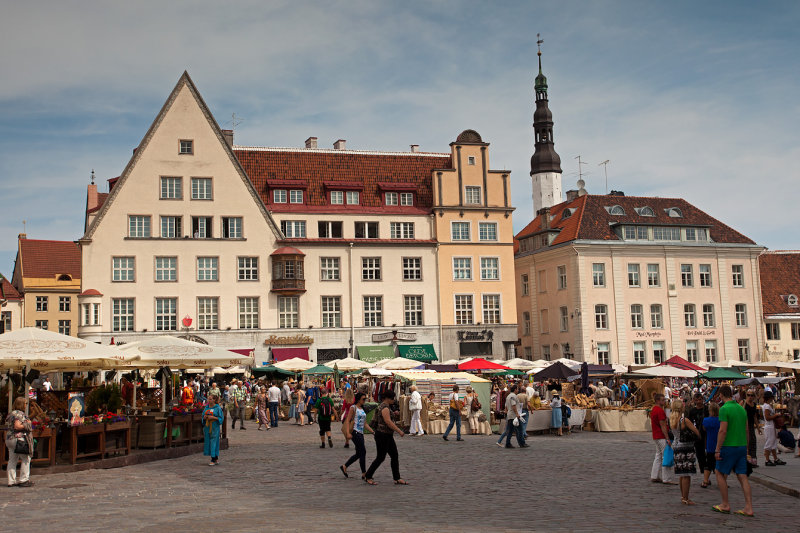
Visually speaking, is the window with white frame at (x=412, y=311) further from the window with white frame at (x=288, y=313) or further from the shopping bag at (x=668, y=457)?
the shopping bag at (x=668, y=457)

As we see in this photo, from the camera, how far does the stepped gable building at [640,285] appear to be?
197 feet

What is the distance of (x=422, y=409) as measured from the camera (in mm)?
30406

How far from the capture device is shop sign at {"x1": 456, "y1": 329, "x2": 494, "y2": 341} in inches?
2218

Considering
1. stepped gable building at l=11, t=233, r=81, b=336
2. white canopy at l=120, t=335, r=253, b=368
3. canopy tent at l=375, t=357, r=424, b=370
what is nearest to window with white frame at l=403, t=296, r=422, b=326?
canopy tent at l=375, t=357, r=424, b=370

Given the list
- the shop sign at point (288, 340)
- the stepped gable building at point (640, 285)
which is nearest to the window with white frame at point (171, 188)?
the shop sign at point (288, 340)

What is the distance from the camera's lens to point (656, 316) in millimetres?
61469

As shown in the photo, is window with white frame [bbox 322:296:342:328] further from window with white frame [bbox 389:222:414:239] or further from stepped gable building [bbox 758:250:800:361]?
stepped gable building [bbox 758:250:800:361]

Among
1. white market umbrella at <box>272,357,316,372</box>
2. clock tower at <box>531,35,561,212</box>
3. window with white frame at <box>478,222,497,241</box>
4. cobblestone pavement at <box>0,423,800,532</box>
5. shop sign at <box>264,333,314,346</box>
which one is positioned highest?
clock tower at <box>531,35,561,212</box>

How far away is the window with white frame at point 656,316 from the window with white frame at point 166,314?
3273cm

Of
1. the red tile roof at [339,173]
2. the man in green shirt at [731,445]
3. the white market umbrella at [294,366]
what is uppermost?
the red tile roof at [339,173]

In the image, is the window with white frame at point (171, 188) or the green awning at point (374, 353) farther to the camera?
the green awning at point (374, 353)

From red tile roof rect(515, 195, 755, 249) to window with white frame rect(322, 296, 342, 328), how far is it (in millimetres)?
17350

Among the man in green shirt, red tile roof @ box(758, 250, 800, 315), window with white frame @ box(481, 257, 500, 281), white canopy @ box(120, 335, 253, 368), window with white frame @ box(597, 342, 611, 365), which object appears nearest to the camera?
the man in green shirt

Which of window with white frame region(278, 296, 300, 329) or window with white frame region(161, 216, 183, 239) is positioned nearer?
window with white frame region(161, 216, 183, 239)
